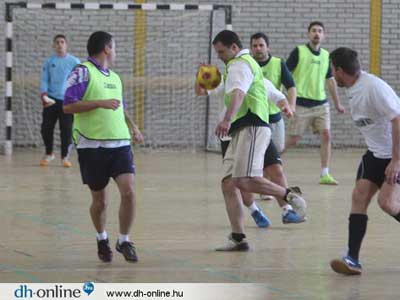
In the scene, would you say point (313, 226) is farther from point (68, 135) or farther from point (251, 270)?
point (68, 135)

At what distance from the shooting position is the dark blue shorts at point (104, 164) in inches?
301

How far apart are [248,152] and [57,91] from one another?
26.6 ft

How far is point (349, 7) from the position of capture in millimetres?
19500

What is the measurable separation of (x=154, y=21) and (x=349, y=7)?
3.71 metres

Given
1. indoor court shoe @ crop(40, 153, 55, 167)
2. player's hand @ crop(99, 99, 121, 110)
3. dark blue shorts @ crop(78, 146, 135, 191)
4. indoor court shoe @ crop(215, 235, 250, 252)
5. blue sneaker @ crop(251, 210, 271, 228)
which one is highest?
player's hand @ crop(99, 99, 121, 110)

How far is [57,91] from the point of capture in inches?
629

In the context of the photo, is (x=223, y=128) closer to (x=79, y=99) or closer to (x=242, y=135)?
(x=242, y=135)

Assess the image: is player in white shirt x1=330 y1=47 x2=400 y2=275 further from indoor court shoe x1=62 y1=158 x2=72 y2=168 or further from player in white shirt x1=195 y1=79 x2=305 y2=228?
indoor court shoe x1=62 y1=158 x2=72 y2=168

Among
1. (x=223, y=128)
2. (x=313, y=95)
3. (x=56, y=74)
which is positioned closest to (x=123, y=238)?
(x=223, y=128)

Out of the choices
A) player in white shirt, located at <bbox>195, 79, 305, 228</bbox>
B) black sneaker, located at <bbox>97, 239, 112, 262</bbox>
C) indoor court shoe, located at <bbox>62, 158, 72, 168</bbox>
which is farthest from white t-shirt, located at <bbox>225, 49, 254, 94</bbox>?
indoor court shoe, located at <bbox>62, 158, 72, 168</bbox>

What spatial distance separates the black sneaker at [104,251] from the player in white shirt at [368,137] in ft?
5.57

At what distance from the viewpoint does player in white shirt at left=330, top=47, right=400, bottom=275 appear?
713 centimetres

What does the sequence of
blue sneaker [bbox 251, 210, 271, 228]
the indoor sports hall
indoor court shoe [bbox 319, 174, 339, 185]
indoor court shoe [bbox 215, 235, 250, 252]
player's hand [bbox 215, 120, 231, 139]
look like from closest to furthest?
the indoor sports hall, player's hand [bbox 215, 120, 231, 139], indoor court shoe [bbox 215, 235, 250, 252], blue sneaker [bbox 251, 210, 271, 228], indoor court shoe [bbox 319, 174, 339, 185]

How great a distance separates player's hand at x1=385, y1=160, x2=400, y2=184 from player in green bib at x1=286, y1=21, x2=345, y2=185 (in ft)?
20.3
